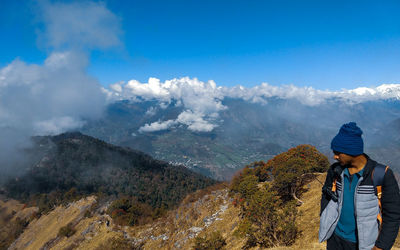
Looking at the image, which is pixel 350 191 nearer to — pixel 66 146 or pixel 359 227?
pixel 359 227

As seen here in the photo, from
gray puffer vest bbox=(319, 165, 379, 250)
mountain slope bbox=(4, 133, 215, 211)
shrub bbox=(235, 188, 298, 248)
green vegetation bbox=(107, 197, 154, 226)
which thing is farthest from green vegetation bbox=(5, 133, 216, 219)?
gray puffer vest bbox=(319, 165, 379, 250)

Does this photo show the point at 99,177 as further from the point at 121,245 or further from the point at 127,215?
the point at 121,245

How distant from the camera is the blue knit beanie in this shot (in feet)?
10.8

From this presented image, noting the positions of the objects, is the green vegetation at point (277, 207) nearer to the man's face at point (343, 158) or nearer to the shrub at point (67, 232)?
the man's face at point (343, 158)

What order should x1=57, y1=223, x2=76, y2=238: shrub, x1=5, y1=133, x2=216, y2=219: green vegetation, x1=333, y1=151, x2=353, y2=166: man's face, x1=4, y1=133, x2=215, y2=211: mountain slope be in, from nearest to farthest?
1. x1=333, y1=151, x2=353, y2=166: man's face
2. x1=57, y1=223, x2=76, y2=238: shrub
3. x1=5, y1=133, x2=216, y2=219: green vegetation
4. x1=4, y1=133, x2=215, y2=211: mountain slope

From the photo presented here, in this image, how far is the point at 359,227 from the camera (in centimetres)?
358

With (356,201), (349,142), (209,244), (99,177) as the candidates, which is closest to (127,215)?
(209,244)

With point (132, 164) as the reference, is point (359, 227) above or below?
above

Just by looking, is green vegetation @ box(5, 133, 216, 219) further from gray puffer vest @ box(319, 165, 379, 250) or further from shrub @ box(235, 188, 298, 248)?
gray puffer vest @ box(319, 165, 379, 250)

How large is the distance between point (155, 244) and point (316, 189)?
20.3 m

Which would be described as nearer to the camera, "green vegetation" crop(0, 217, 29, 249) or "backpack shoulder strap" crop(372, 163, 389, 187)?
"backpack shoulder strap" crop(372, 163, 389, 187)

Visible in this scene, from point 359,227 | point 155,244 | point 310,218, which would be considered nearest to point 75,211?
point 155,244

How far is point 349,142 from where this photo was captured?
131 inches

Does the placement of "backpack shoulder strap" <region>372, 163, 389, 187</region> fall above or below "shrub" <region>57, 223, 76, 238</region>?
above
